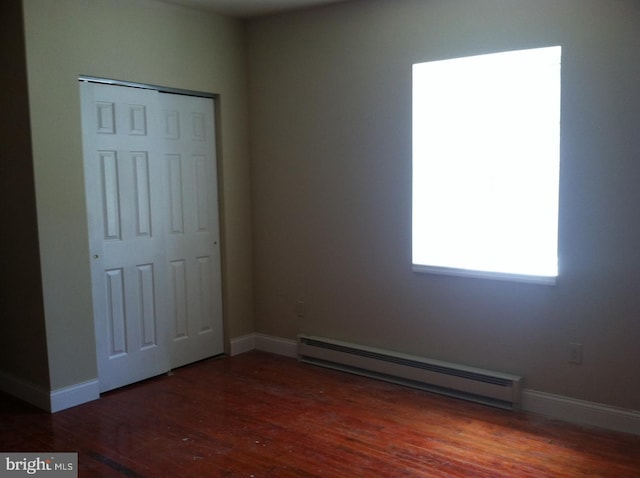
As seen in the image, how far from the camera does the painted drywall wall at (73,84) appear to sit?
3.54 m

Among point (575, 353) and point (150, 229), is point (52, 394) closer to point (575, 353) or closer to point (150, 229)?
point (150, 229)

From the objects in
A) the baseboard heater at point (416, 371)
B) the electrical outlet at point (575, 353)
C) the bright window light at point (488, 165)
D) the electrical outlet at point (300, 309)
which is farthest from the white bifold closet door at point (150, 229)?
the electrical outlet at point (575, 353)

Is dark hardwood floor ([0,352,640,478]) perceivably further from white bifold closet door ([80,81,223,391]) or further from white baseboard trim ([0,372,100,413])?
white bifold closet door ([80,81,223,391])

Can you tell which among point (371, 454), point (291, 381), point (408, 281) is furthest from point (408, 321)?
point (371, 454)

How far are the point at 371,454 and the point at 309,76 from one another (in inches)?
102

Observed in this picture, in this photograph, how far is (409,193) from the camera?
4008 millimetres

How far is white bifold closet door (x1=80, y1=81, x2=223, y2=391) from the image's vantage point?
3887 mm

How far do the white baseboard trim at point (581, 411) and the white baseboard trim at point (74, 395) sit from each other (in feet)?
8.49

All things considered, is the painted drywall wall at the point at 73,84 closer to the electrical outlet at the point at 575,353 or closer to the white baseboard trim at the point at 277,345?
the white baseboard trim at the point at 277,345

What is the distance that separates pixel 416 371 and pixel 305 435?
0.99 m

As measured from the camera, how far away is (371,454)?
3.09 m

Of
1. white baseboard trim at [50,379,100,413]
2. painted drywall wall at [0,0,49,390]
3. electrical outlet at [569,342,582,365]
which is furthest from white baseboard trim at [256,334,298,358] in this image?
electrical outlet at [569,342,582,365]

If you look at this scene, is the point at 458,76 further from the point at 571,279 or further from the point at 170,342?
the point at 170,342

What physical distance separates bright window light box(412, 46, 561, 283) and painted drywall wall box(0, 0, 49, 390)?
7.58 feet
